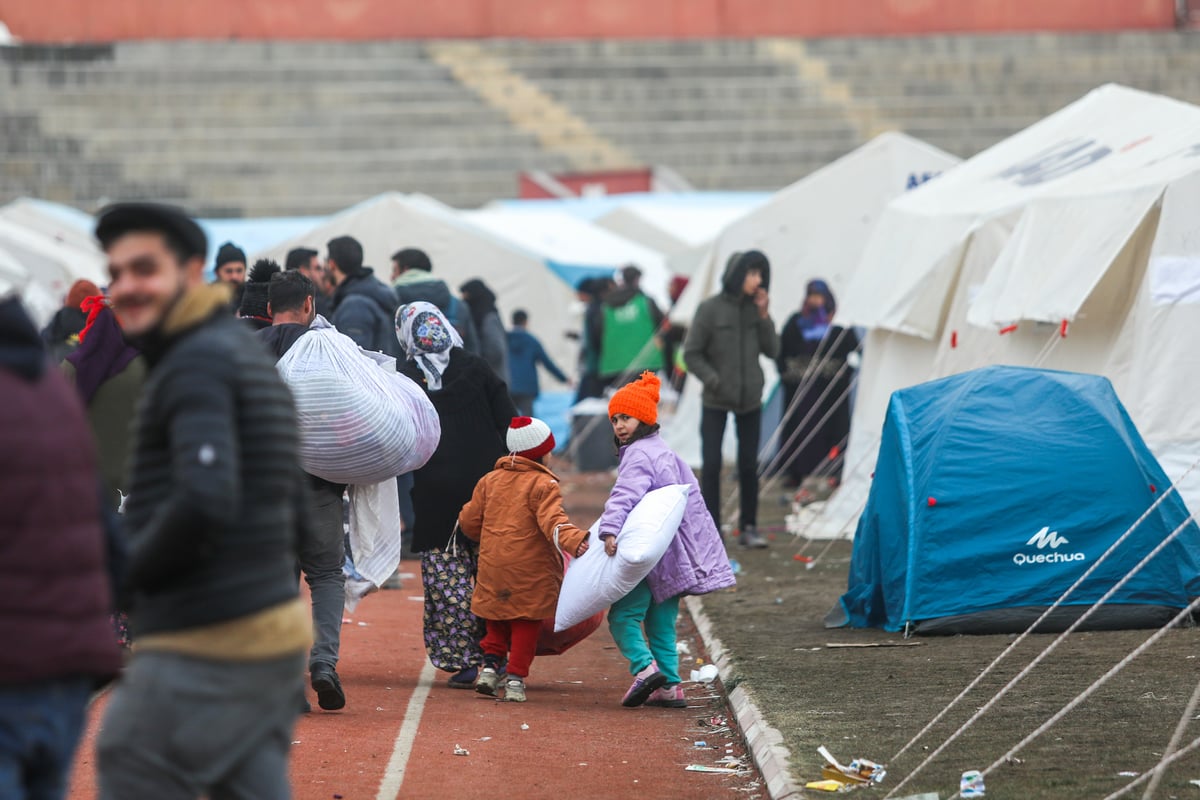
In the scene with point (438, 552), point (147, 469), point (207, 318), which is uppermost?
point (207, 318)

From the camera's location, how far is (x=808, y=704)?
775 centimetres

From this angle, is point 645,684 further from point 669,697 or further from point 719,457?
point 719,457

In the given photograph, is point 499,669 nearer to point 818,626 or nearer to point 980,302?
point 818,626

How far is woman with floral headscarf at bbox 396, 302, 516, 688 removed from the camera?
28.4 ft

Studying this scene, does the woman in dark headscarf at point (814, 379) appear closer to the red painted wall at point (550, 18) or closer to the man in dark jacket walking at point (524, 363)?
the man in dark jacket walking at point (524, 363)

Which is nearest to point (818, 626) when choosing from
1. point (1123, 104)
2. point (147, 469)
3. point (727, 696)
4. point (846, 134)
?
point (727, 696)

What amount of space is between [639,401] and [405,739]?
5.84ft

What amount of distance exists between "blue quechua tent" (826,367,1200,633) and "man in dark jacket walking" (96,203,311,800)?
229 inches

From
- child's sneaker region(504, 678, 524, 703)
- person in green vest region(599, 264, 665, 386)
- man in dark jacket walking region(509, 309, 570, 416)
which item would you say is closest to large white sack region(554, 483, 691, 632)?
child's sneaker region(504, 678, 524, 703)

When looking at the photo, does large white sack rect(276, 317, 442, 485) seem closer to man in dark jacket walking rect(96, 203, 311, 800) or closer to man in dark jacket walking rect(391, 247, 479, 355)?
man in dark jacket walking rect(391, 247, 479, 355)

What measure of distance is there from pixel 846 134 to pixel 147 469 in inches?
1515

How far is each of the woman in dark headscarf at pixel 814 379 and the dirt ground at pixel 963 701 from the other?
19.7 ft

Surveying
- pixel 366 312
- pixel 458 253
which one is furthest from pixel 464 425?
pixel 458 253

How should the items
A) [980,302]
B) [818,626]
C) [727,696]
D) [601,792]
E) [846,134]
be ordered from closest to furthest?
[601,792], [727,696], [818,626], [980,302], [846,134]
